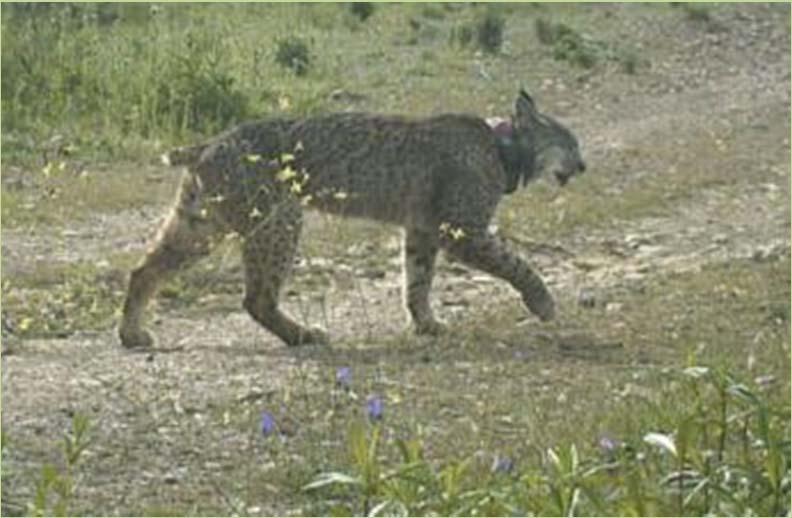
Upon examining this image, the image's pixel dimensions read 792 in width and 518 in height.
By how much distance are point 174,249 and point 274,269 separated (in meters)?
0.55

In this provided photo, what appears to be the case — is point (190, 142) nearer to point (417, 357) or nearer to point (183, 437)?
point (417, 357)

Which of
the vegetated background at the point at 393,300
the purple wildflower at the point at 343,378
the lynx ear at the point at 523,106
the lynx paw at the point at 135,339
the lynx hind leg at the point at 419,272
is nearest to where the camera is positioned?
the vegetated background at the point at 393,300

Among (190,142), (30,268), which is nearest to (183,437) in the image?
(30,268)

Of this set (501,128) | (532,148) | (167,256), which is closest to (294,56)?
(532,148)

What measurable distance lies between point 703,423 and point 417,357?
Answer: 13.1 feet

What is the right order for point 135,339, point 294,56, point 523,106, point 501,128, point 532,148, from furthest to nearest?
point 294,56 → point 523,106 → point 532,148 → point 501,128 → point 135,339

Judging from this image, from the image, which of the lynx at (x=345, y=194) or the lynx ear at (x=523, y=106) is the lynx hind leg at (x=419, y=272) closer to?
the lynx at (x=345, y=194)

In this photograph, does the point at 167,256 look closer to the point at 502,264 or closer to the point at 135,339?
the point at 135,339

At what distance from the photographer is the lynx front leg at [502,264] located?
9.99m

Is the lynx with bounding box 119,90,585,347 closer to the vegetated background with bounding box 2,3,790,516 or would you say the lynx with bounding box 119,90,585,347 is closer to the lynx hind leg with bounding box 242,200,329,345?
the lynx hind leg with bounding box 242,200,329,345

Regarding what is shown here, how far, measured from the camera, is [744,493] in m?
4.70

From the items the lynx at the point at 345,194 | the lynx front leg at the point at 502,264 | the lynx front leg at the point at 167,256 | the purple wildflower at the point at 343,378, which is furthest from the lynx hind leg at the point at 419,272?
the purple wildflower at the point at 343,378

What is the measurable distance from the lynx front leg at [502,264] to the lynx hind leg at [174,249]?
3.87 feet

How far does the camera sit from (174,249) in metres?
9.62
